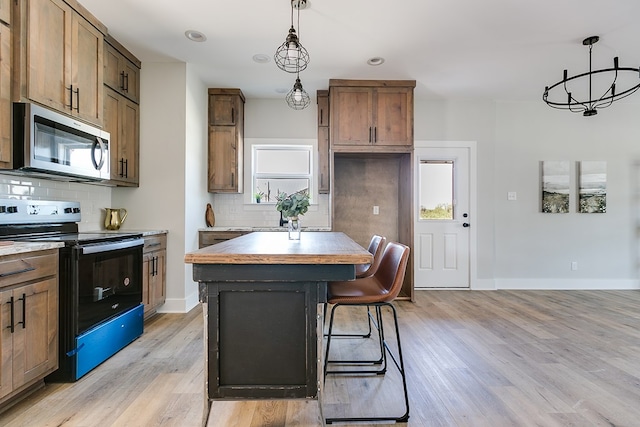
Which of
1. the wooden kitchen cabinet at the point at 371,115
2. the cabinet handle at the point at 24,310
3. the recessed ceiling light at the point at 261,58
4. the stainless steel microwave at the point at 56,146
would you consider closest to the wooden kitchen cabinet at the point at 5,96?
the stainless steel microwave at the point at 56,146

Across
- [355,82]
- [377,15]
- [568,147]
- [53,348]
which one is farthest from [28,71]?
[568,147]

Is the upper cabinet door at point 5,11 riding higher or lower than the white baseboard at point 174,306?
higher

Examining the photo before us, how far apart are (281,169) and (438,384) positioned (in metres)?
3.48

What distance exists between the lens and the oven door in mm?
2180

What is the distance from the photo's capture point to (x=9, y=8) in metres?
2.04

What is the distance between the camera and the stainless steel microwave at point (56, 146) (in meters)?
2.10

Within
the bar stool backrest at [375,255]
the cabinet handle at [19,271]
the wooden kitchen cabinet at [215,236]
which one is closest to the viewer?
the cabinet handle at [19,271]

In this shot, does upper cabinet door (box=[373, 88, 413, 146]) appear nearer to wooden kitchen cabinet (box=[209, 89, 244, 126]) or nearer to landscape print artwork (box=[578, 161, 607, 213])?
wooden kitchen cabinet (box=[209, 89, 244, 126])

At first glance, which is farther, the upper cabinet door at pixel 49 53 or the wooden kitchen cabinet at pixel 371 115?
the wooden kitchen cabinet at pixel 371 115

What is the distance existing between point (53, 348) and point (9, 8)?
204 centimetres

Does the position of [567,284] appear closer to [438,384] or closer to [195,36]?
[438,384]

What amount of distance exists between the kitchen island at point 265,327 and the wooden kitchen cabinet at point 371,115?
2.81 m

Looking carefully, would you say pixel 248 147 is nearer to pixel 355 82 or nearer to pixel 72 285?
pixel 355 82

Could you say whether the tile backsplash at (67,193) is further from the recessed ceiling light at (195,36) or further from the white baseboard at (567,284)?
the white baseboard at (567,284)
